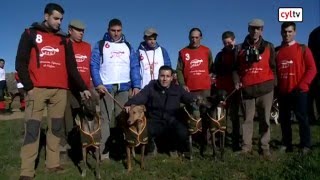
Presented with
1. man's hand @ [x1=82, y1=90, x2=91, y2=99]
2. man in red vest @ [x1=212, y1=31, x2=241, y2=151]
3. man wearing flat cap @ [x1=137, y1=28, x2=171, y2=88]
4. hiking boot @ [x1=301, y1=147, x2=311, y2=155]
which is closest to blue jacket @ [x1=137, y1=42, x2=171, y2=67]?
man wearing flat cap @ [x1=137, y1=28, x2=171, y2=88]

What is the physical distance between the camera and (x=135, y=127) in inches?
262

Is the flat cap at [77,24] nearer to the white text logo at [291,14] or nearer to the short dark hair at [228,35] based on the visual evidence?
the short dark hair at [228,35]

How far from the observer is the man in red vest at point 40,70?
597cm

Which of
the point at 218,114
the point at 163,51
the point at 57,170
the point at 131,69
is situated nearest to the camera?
the point at 57,170

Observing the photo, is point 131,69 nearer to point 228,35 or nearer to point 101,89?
point 101,89

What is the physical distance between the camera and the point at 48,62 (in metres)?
6.17

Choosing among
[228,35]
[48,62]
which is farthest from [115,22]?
[228,35]

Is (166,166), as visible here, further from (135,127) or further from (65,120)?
(65,120)

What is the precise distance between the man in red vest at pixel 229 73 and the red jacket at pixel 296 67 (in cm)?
96

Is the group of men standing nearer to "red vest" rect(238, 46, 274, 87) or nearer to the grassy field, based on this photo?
"red vest" rect(238, 46, 274, 87)

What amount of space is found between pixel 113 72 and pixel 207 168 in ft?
7.65

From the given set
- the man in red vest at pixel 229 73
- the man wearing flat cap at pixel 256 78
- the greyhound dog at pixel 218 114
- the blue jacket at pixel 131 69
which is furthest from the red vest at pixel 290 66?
the blue jacket at pixel 131 69

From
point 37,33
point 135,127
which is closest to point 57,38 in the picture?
point 37,33

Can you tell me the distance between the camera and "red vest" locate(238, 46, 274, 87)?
7.23 meters
